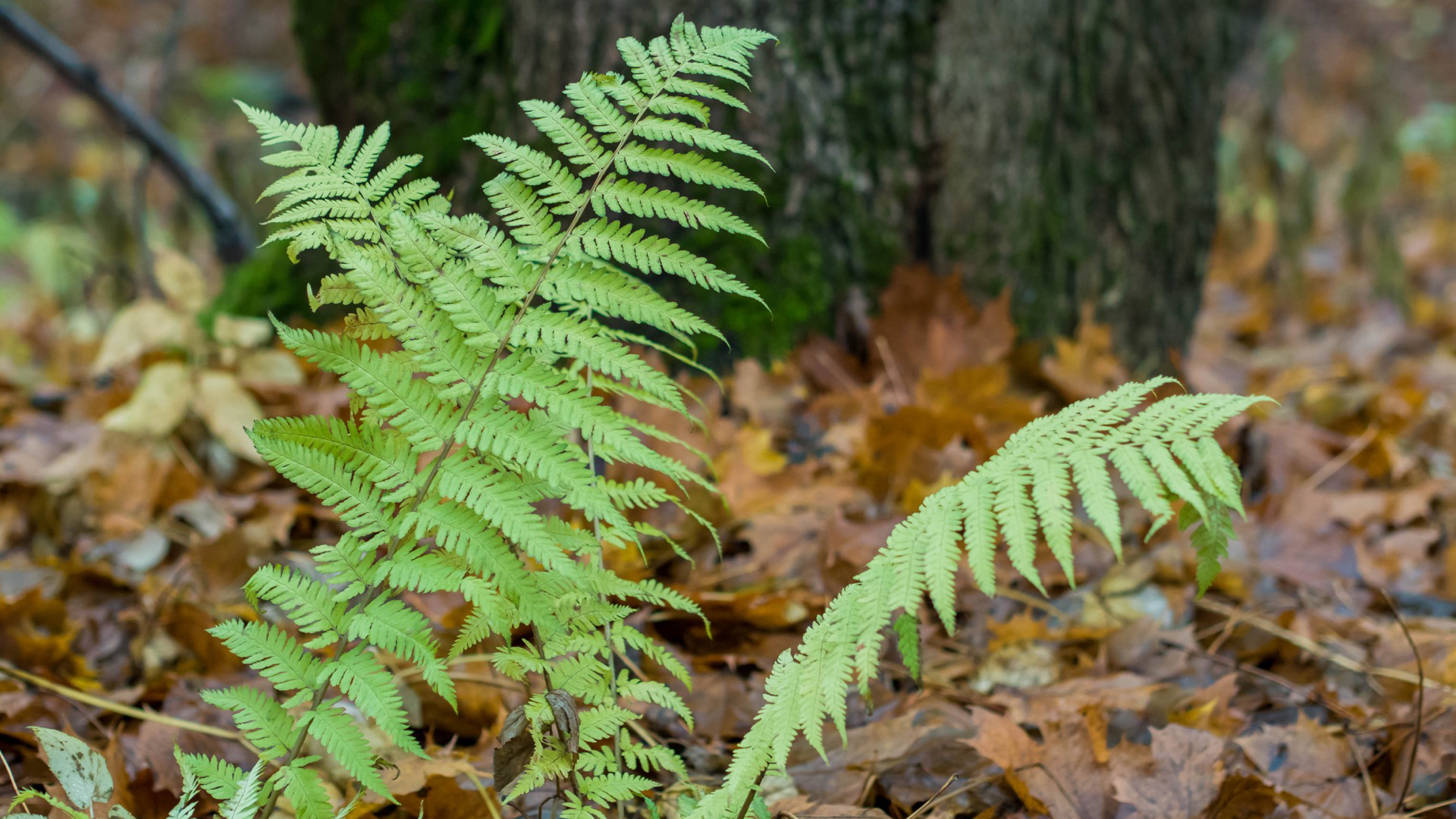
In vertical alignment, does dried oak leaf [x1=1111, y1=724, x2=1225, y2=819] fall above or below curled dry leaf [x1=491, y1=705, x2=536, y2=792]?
below

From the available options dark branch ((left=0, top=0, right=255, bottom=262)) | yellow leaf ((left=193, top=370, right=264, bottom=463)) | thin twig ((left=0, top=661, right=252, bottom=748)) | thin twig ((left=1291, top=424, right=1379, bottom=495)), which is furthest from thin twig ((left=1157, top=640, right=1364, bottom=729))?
dark branch ((left=0, top=0, right=255, bottom=262))

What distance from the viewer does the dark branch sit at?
9.18 ft

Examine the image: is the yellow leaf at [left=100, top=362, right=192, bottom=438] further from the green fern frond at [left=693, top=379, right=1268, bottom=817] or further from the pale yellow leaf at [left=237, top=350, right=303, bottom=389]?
the green fern frond at [left=693, top=379, right=1268, bottom=817]

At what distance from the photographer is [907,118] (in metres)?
2.24

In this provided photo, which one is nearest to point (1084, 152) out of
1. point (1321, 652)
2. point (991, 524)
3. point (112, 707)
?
point (1321, 652)

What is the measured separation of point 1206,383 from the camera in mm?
2869

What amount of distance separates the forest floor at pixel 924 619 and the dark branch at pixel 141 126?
2.17 feet

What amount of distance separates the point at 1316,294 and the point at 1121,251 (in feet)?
6.85

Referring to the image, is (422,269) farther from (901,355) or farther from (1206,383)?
(1206,383)

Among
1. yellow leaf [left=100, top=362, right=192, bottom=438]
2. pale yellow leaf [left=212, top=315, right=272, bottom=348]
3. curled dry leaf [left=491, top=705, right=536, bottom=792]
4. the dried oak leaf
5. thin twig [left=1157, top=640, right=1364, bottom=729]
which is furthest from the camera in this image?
pale yellow leaf [left=212, top=315, right=272, bottom=348]

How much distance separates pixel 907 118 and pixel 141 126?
90.0 inches

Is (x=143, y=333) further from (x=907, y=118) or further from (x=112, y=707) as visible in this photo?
(x=907, y=118)

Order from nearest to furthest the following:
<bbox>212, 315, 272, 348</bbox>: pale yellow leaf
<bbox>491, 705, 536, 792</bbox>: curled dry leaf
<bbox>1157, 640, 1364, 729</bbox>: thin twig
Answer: <bbox>491, 705, 536, 792</bbox>: curled dry leaf < <bbox>1157, 640, 1364, 729</bbox>: thin twig < <bbox>212, 315, 272, 348</bbox>: pale yellow leaf

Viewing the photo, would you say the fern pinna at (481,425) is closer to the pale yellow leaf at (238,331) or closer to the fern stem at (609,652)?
the fern stem at (609,652)
